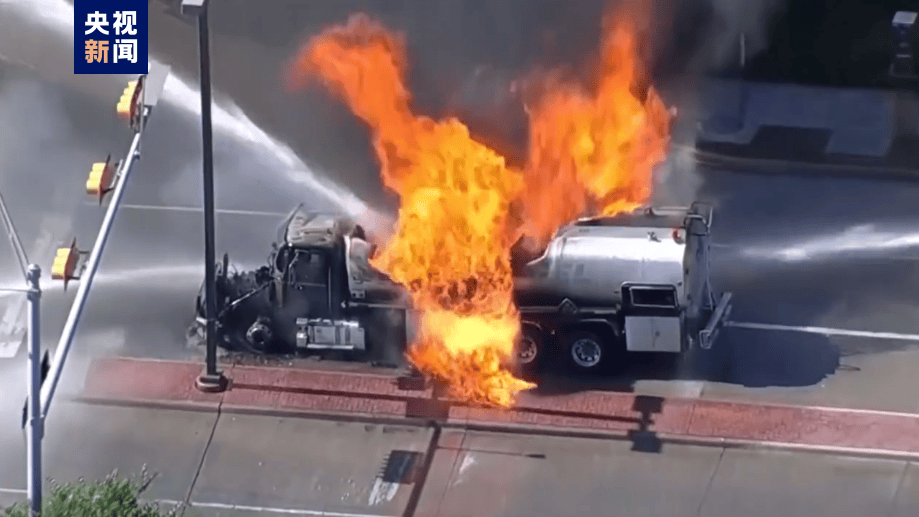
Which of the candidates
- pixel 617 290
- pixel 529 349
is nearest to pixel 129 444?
pixel 529 349

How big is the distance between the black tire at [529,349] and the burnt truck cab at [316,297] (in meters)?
A: 1.81

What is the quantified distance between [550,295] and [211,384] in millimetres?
5509

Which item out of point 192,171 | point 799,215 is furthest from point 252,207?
point 799,215

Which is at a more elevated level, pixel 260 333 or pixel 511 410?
pixel 260 333

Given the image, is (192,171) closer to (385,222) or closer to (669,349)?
(385,222)

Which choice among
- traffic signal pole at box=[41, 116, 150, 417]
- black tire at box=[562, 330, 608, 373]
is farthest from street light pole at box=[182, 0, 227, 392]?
black tire at box=[562, 330, 608, 373]

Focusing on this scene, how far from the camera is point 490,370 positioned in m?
27.6

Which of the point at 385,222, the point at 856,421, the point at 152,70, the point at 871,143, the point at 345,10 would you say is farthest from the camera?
the point at 345,10

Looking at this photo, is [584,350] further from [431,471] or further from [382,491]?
[382,491]

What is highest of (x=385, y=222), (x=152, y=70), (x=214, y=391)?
(x=152, y=70)

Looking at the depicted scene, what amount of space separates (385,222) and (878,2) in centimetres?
1128

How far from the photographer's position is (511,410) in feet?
88.1

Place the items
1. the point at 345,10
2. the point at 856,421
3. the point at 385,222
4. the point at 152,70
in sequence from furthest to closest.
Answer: the point at 345,10
the point at 385,222
the point at 856,421
the point at 152,70

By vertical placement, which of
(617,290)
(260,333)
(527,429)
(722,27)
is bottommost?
(527,429)
